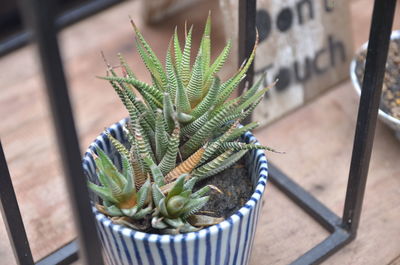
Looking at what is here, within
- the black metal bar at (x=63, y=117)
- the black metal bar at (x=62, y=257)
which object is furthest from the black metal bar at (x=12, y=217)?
the black metal bar at (x=63, y=117)

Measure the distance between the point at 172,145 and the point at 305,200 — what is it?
329mm

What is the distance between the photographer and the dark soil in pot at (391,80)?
940 millimetres

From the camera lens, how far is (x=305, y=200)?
870mm

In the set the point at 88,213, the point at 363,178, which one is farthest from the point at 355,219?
the point at 88,213

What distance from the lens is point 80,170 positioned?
0.46m

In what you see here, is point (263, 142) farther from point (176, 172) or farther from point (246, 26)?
point (176, 172)

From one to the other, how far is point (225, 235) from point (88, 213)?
17 centimetres

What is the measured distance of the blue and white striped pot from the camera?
23.2 inches

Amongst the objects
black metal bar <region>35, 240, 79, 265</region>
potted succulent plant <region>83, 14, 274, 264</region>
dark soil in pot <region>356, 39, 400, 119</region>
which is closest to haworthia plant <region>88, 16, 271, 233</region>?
potted succulent plant <region>83, 14, 274, 264</region>

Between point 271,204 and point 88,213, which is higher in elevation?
point 88,213

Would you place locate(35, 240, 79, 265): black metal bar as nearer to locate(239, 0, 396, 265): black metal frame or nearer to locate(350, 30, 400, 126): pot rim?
locate(239, 0, 396, 265): black metal frame

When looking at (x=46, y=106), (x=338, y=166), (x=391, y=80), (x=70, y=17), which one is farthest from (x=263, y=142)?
(x=70, y=17)

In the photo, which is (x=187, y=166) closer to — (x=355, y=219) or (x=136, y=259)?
(x=136, y=259)

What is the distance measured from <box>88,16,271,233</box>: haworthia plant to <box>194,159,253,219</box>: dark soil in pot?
0.03m
